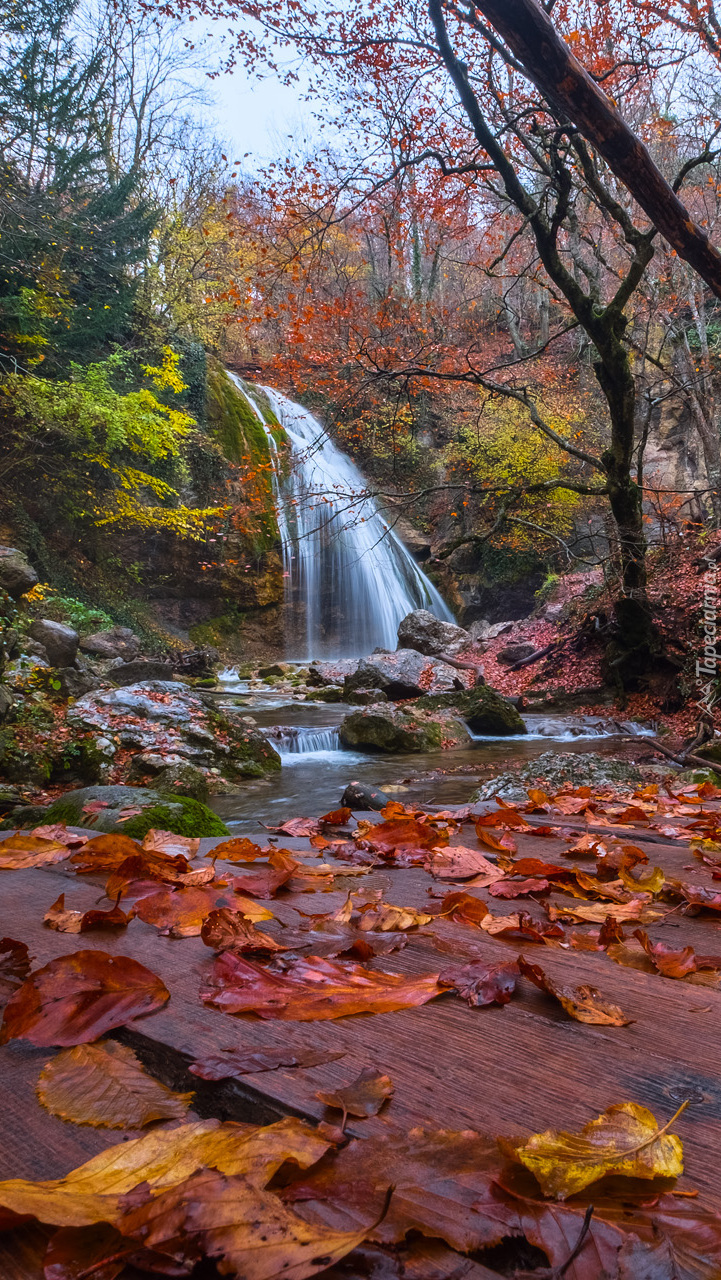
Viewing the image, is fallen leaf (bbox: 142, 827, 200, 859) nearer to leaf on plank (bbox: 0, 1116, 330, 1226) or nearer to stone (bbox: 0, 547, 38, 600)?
leaf on plank (bbox: 0, 1116, 330, 1226)

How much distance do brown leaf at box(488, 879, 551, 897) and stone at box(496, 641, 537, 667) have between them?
12550mm

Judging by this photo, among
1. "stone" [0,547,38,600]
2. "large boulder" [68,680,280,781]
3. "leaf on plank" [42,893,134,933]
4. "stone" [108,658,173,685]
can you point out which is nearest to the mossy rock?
"large boulder" [68,680,280,781]

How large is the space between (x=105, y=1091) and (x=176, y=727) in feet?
22.9

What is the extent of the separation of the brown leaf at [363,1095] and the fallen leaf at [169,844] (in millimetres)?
1113

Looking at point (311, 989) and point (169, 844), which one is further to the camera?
point (169, 844)

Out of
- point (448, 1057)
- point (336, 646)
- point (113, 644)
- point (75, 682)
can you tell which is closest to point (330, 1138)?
point (448, 1057)

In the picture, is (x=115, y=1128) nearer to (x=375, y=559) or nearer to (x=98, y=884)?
(x=98, y=884)

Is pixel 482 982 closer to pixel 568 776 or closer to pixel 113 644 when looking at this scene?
pixel 568 776

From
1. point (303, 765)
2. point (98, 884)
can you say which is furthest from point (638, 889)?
point (303, 765)

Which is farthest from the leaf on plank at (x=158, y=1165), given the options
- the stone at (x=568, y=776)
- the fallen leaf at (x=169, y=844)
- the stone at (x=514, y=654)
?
the stone at (x=514, y=654)

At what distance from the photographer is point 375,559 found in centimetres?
1991

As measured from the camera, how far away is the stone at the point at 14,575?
8.17 metres

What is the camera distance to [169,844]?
6.04 feet

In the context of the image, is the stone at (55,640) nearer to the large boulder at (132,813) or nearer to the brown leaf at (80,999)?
the large boulder at (132,813)
